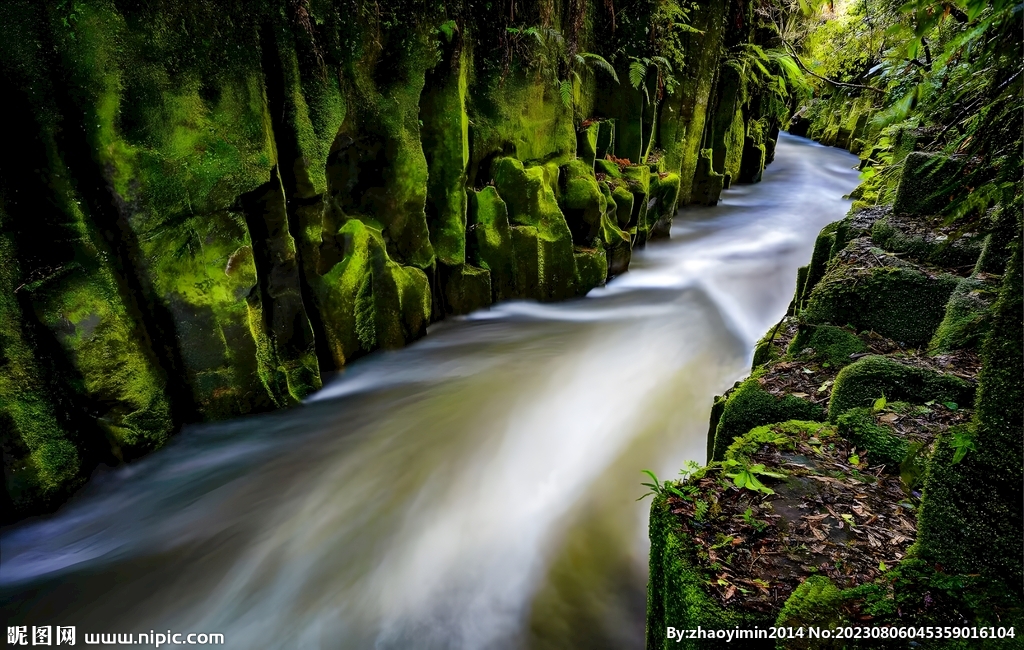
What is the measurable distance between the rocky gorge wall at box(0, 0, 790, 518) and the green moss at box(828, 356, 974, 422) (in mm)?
5032

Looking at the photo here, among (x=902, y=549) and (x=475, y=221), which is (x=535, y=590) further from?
(x=475, y=221)

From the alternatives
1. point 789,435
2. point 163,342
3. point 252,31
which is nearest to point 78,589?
point 163,342

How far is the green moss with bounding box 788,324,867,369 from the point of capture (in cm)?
376

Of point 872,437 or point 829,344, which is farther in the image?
point 829,344

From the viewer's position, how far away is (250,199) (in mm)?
4953

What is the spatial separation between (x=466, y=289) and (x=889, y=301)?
5.35m

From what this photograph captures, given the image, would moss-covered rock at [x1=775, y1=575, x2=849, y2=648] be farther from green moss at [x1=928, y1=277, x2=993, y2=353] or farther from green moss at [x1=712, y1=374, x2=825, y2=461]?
green moss at [x1=928, y1=277, x2=993, y2=353]

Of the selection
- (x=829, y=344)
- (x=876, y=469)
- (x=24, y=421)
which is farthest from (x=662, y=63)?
(x=24, y=421)

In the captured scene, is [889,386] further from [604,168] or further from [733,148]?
[733,148]

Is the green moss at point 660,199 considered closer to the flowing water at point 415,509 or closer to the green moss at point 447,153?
the flowing water at point 415,509

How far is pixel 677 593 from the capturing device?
2178 millimetres

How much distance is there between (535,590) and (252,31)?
18.3 feet

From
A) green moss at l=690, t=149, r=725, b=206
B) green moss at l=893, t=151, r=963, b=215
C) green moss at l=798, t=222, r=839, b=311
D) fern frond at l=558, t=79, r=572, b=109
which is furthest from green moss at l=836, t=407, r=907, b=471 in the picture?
green moss at l=690, t=149, r=725, b=206

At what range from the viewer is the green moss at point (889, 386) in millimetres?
3041
